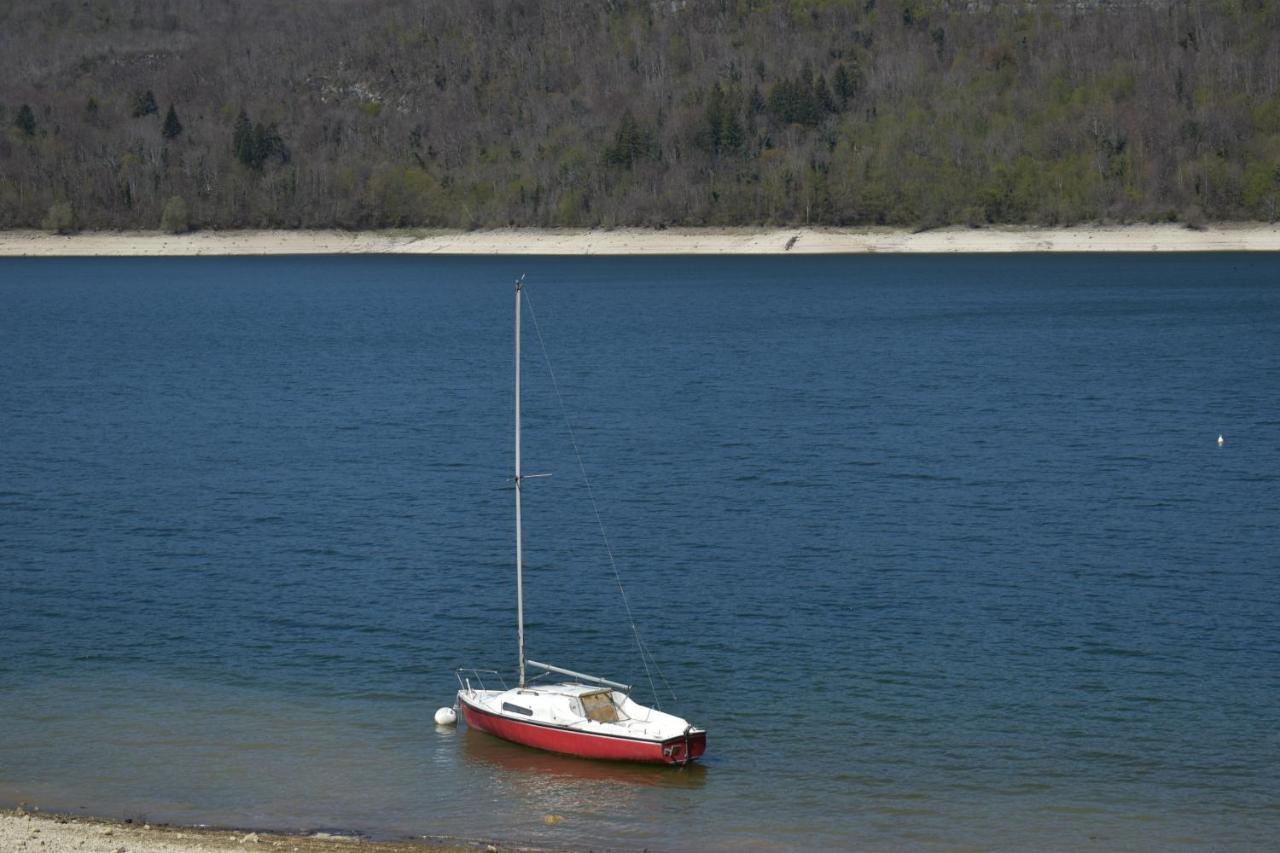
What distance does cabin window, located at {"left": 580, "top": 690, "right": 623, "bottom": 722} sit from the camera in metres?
28.1

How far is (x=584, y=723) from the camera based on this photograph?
27.9m

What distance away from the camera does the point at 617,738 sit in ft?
90.1

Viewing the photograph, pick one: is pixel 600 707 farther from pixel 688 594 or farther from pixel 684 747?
pixel 688 594

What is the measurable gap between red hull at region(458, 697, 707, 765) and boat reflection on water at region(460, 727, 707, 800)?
0.15m

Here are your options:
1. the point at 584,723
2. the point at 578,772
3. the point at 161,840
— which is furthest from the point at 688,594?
the point at 161,840

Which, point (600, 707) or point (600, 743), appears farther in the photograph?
point (600, 707)

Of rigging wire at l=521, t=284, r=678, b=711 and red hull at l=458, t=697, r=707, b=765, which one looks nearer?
red hull at l=458, t=697, r=707, b=765

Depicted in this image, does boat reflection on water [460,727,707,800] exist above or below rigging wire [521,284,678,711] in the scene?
below

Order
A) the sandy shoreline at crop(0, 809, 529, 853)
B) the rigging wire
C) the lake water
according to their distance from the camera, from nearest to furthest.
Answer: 1. the sandy shoreline at crop(0, 809, 529, 853)
2. the lake water
3. the rigging wire

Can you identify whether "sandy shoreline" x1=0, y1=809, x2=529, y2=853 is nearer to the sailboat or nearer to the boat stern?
the sailboat

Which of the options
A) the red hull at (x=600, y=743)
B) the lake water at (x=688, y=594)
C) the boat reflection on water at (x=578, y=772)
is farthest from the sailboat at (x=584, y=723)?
the lake water at (x=688, y=594)

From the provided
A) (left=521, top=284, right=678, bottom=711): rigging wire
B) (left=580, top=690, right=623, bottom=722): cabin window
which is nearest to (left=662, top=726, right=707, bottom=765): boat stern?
(left=580, top=690, right=623, bottom=722): cabin window

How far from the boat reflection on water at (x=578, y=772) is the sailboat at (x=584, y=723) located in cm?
17

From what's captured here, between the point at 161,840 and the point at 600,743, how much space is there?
7.37 m
